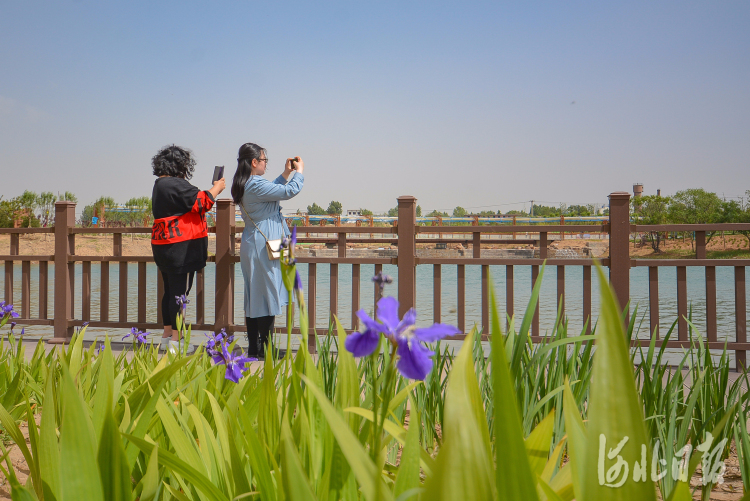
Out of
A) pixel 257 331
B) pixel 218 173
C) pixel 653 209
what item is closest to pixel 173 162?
pixel 218 173

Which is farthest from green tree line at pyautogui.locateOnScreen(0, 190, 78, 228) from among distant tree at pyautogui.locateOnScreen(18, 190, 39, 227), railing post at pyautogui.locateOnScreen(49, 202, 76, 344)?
railing post at pyautogui.locateOnScreen(49, 202, 76, 344)

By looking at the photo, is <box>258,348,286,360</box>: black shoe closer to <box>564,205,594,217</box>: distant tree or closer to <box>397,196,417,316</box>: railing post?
<box>397,196,417,316</box>: railing post

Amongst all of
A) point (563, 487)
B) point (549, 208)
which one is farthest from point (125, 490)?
point (549, 208)

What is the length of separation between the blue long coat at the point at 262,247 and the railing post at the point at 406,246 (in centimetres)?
90

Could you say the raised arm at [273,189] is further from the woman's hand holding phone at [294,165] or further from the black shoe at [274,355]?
the black shoe at [274,355]

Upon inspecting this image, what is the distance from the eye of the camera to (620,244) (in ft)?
13.1

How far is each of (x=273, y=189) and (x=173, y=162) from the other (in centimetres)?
92

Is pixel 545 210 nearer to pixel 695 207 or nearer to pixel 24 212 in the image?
pixel 695 207

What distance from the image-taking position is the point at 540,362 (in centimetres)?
184

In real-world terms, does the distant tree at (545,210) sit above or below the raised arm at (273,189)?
above

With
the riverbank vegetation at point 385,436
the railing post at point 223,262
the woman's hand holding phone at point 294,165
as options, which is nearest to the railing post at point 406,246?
the woman's hand holding phone at point 294,165

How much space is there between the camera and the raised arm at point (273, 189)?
3.91 m

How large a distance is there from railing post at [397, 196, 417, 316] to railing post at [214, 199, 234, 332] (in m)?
1.57

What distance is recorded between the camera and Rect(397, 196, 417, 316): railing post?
4.21 m
